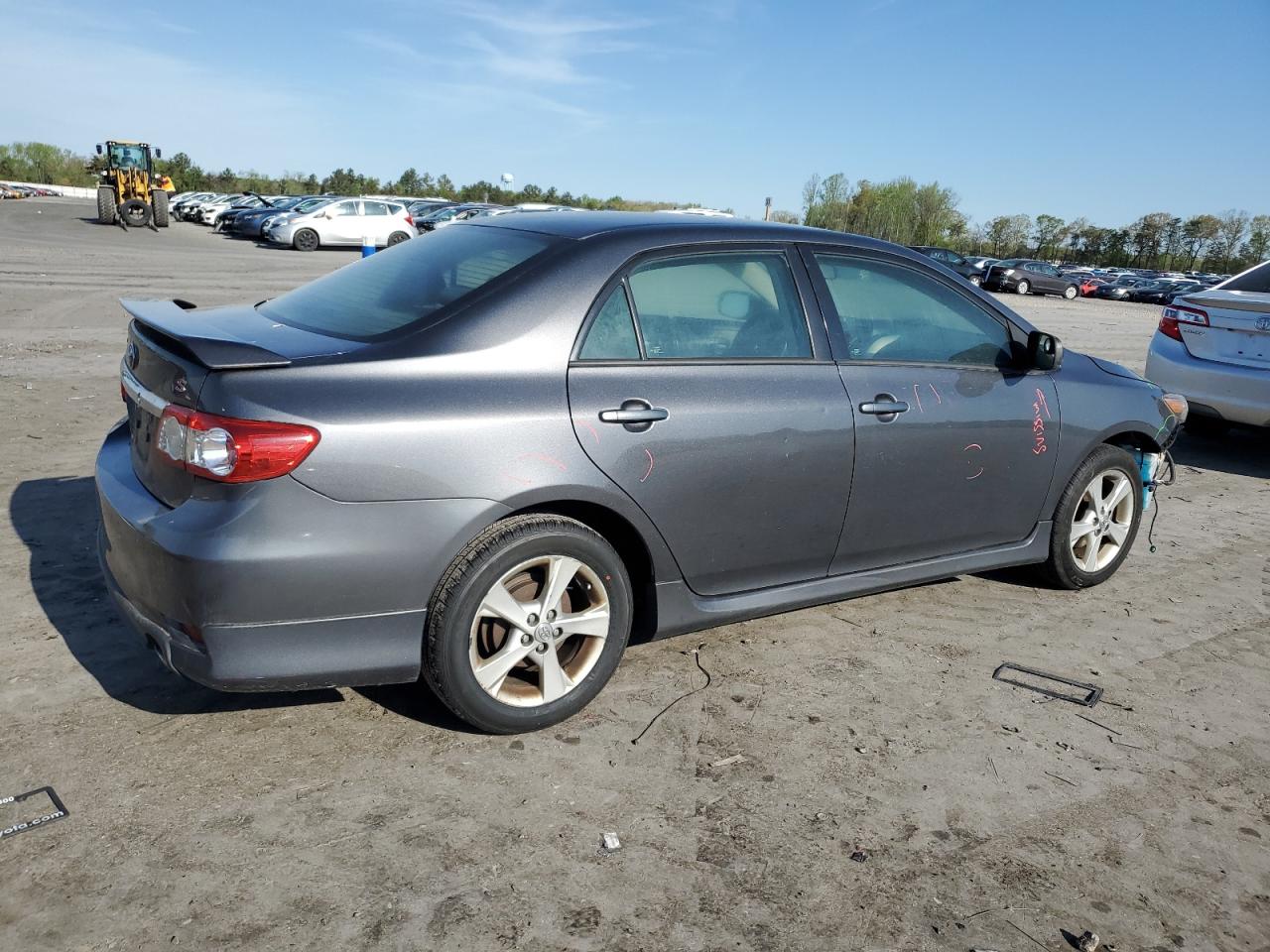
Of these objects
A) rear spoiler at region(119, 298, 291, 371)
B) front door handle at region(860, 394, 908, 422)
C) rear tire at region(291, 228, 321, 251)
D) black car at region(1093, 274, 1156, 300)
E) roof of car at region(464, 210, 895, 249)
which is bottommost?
rear tire at region(291, 228, 321, 251)

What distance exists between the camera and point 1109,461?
4.88 meters

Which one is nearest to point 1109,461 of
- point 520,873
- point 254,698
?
point 520,873

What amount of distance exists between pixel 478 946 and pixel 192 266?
22.4 meters

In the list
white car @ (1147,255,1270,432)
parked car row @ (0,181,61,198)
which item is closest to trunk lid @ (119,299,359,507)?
white car @ (1147,255,1270,432)

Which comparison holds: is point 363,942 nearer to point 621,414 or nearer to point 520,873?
point 520,873

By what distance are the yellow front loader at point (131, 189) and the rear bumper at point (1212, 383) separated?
121ft

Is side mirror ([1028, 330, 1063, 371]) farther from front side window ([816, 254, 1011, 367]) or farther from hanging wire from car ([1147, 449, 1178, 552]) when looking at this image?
hanging wire from car ([1147, 449, 1178, 552])

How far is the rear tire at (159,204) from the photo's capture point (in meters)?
36.9

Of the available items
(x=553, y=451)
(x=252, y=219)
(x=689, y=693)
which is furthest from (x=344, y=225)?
(x=553, y=451)

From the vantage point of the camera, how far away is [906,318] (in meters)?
4.24

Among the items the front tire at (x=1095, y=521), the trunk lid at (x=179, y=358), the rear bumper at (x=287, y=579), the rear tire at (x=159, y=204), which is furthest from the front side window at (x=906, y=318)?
the rear tire at (x=159, y=204)

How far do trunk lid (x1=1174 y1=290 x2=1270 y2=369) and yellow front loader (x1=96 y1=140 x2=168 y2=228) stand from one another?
37.0 metres

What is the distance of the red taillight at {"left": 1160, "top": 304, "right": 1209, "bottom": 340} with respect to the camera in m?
7.92

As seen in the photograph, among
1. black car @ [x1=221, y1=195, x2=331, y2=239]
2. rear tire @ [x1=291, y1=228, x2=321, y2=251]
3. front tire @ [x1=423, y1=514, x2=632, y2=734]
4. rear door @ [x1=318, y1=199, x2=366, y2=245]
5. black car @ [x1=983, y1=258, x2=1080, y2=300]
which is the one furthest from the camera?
black car @ [x1=983, y1=258, x2=1080, y2=300]
